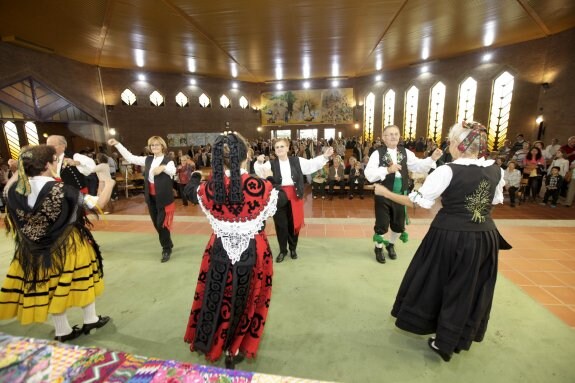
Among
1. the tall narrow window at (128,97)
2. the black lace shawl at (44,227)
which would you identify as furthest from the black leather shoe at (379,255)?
the tall narrow window at (128,97)

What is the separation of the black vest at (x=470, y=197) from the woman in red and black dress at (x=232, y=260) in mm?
1210

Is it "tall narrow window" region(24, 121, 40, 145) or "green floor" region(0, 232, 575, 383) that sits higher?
"tall narrow window" region(24, 121, 40, 145)

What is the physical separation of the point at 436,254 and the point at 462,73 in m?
15.7

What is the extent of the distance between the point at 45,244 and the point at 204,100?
17804 mm

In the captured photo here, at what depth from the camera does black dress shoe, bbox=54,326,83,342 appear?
225cm

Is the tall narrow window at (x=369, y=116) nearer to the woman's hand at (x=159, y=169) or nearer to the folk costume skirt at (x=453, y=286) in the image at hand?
the woman's hand at (x=159, y=169)

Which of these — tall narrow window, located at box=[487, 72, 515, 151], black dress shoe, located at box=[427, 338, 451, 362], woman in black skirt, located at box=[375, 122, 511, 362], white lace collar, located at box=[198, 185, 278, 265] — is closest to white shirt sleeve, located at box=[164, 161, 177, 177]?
white lace collar, located at box=[198, 185, 278, 265]

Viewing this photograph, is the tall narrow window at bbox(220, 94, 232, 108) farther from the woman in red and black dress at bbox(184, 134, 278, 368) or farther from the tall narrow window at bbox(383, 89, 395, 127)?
the woman in red and black dress at bbox(184, 134, 278, 368)

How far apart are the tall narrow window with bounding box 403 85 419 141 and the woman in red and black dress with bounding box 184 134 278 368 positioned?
54.7 feet

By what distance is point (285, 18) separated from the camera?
320 inches

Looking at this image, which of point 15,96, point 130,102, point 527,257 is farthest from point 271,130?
point 527,257

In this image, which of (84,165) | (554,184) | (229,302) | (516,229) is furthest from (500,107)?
(84,165)

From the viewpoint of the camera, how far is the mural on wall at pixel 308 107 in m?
19.5

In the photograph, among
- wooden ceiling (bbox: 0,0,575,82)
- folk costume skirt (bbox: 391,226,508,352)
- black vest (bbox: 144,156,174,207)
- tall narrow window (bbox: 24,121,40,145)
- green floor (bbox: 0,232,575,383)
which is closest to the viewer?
folk costume skirt (bbox: 391,226,508,352)
